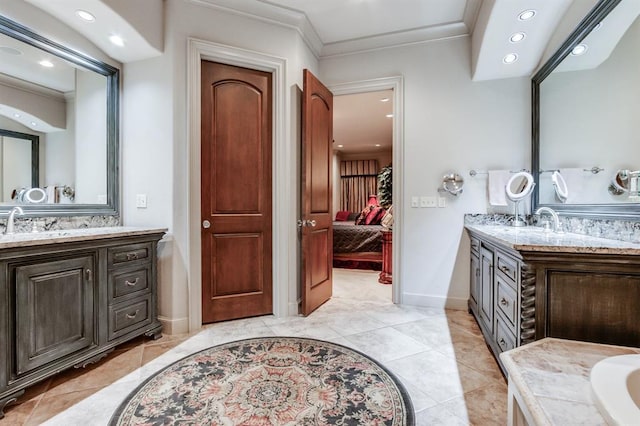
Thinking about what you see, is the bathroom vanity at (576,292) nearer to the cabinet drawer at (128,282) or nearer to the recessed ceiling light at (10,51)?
the cabinet drawer at (128,282)

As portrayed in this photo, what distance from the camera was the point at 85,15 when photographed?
6.95 feet

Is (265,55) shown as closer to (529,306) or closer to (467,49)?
(467,49)

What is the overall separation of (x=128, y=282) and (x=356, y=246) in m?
3.82

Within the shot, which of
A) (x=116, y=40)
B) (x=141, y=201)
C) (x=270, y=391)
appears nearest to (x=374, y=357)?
(x=270, y=391)

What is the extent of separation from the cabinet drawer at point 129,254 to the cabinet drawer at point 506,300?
7.98ft

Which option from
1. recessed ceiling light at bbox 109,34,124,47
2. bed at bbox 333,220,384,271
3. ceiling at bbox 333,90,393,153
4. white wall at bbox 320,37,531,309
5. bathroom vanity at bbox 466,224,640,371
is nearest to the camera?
bathroom vanity at bbox 466,224,640,371

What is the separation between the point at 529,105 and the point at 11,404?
14.1ft

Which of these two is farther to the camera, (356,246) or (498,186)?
(356,246)

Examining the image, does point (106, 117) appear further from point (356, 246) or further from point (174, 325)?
point (356, 246)

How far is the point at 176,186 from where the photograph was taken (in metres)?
2.50

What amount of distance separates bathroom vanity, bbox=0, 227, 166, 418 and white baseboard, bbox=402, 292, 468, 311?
2.38m

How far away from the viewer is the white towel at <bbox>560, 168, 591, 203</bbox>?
2.14 metres

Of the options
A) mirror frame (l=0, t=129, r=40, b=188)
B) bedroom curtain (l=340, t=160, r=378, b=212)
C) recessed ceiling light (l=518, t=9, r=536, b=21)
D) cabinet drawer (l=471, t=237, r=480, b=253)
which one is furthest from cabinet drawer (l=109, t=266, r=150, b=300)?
bedroom curtain (l=340, t=160, r=378, b=212)

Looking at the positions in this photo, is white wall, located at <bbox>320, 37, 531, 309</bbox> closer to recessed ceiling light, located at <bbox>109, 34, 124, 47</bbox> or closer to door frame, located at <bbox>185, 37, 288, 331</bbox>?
door frame, located at <bbox>185, 37, 288, 331</bbox>
